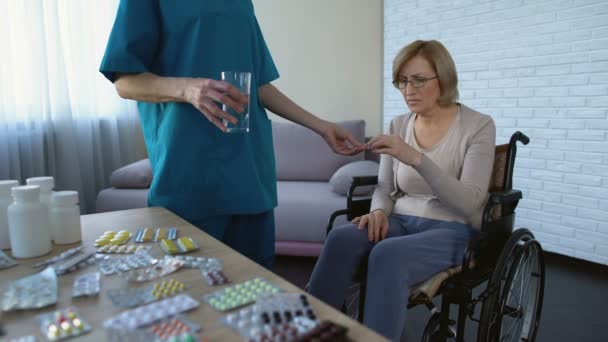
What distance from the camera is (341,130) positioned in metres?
1.28

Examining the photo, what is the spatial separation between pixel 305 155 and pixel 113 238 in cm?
243

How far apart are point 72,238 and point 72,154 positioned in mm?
2330

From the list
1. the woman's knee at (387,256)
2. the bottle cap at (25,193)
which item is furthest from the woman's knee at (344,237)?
the bottle cap at (25,193)

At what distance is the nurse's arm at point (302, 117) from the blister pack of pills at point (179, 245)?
523mm

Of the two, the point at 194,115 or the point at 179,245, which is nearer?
the point at 179,245

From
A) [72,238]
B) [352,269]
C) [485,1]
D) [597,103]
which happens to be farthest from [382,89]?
[72,238]

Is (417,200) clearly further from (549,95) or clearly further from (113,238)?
(549,95)

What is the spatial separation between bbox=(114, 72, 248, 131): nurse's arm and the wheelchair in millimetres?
828

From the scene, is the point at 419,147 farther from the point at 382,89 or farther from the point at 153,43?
the point at 382,89

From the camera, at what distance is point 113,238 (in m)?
0.88

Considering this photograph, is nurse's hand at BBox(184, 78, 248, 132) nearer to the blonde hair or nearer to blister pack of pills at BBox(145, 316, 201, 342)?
blister pack of pills at BBox(145, 316, 201, 342)

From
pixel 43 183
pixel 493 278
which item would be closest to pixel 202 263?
pixel 43 183

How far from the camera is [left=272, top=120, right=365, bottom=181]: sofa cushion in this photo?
3.24 meters

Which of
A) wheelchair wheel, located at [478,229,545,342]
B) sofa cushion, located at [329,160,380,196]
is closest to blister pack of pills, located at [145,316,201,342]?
wheelchair wheel, located at [478,229,545,342]
